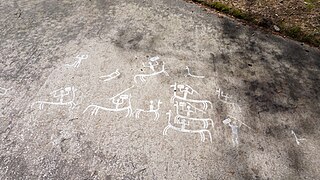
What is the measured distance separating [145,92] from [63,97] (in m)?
1.03

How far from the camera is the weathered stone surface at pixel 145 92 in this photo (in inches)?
133

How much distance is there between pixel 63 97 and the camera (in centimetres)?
400

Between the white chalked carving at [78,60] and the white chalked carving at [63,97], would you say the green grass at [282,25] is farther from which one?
the white chalked carving at [63,97]

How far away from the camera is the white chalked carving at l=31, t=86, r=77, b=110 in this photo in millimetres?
3904

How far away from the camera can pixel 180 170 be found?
332 cm

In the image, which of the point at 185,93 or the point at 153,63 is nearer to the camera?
the point at 185,93

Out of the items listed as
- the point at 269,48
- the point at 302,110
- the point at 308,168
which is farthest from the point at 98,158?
the point at 269,48

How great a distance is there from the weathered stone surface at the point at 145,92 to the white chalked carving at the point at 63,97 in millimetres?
29

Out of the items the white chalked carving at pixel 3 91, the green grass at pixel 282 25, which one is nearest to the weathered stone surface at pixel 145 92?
the white chalked carving at pixel 3 91

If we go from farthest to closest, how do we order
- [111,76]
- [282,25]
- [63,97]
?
[282,25]
[111,76]
[63,97]

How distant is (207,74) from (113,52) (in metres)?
1.41

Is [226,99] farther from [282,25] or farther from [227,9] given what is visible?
[227,9]

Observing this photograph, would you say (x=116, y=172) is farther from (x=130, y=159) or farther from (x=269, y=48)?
(x=269, y=48)

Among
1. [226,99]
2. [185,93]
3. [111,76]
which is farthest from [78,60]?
[226,99]
